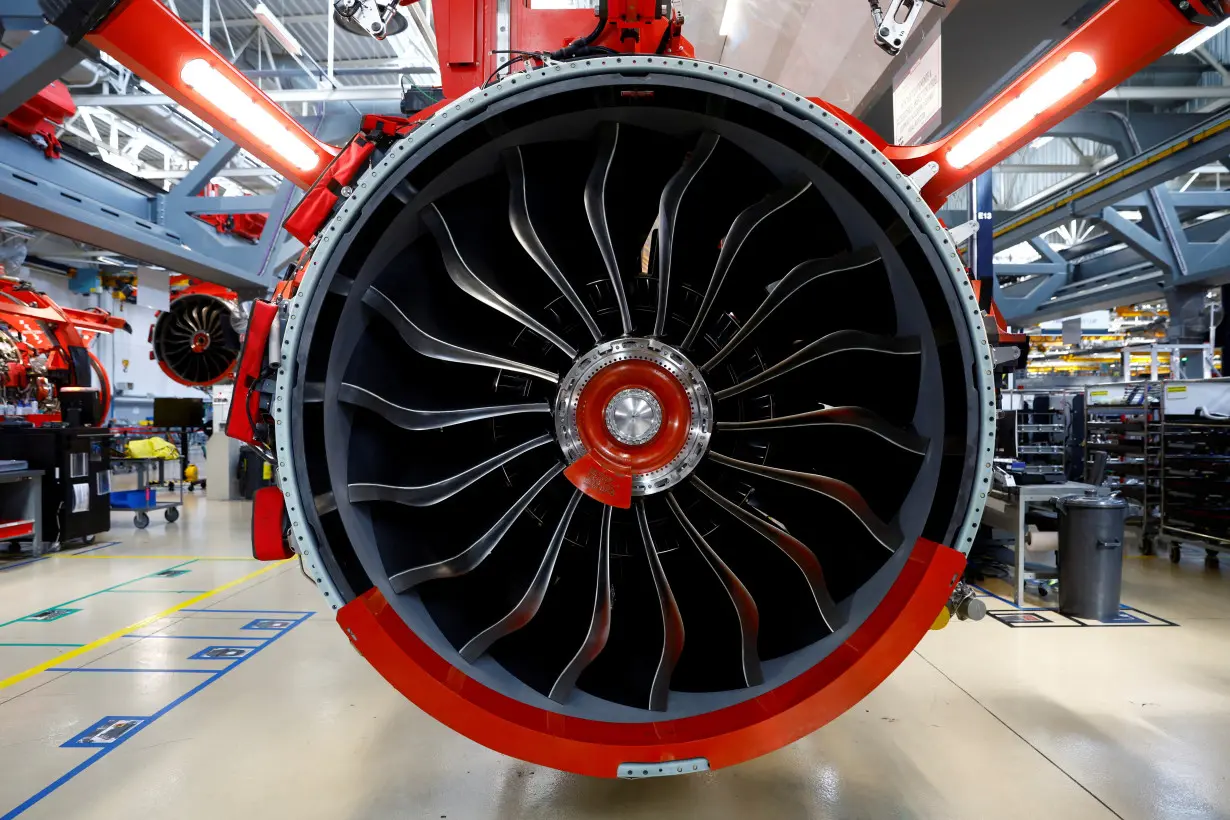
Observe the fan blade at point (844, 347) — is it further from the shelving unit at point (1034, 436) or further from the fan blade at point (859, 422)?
the shelving unit at point (1034, 436)

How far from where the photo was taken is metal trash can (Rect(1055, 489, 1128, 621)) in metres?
3.88

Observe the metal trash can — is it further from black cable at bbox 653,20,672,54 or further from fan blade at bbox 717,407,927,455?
black cable at bbox 653,20,672,54

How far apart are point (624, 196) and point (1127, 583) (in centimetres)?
507

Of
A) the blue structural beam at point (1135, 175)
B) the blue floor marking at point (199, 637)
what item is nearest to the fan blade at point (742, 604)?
the blue floor marking at point (199, 637)

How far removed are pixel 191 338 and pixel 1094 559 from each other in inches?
303

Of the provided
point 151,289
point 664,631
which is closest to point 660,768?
point 664,631

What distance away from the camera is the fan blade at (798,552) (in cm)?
174

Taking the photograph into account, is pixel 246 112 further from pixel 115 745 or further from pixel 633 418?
pixel 115 745

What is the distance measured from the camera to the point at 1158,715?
2.60 meters

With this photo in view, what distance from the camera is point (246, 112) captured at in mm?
1672

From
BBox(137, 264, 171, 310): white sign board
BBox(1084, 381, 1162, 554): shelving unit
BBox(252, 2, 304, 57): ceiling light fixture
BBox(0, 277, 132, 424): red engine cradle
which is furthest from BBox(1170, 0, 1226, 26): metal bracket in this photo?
BBox(0, 277, 132, 424): red engine cradle

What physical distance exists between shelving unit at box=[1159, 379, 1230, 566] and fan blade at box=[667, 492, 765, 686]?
18.4 feet

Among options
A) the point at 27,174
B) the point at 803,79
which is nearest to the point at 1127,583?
the point at 803,79

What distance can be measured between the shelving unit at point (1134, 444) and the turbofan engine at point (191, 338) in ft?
27.5
